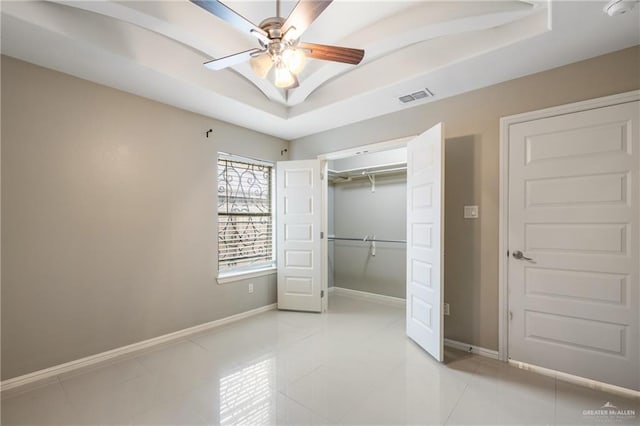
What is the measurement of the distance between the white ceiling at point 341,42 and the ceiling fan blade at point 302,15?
2.60 feet

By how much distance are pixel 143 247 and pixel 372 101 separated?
291 cm

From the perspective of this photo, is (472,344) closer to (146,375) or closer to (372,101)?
(372,101)

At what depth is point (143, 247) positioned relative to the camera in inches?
112

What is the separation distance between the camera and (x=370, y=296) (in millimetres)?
4645

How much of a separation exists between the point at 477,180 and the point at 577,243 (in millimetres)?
921

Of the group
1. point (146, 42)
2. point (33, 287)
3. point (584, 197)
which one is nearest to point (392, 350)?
point (584, 197)

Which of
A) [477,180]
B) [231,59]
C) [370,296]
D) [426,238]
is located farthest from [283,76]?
[370,296]

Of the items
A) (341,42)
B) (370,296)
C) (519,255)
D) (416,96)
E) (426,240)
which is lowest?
(370,296)

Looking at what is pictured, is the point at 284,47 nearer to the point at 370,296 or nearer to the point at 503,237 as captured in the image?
the point at 503,237

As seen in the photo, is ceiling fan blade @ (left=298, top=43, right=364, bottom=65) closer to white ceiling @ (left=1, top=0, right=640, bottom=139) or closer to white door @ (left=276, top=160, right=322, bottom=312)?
white ceiling @ (left=1, top=0, right=640, bottom=139)

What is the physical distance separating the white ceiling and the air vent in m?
0.07

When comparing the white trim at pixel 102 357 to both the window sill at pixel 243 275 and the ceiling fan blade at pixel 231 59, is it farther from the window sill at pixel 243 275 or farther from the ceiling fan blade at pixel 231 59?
the ceiling fan blade at pixel 231 59

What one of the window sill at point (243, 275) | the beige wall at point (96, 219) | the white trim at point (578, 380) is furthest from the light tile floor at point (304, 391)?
the window sill at point (243, 275)

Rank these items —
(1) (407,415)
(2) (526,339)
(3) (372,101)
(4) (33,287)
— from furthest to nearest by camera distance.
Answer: (3) (372,101), (2) (526,339), (4) (33,287), (1) (407,415)
